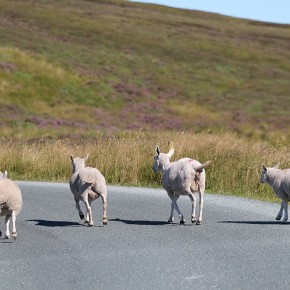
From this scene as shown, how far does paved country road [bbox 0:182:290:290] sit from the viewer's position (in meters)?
11.1

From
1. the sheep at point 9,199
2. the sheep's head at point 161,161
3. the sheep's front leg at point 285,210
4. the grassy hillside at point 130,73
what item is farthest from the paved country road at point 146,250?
the grassy hillside at point 130,73

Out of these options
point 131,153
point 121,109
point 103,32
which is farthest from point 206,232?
point 103,32

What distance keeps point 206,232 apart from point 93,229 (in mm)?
1837

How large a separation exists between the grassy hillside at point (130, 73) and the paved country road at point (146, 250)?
3574 centimetres

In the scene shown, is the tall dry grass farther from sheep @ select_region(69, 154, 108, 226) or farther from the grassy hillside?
the grassy hillside

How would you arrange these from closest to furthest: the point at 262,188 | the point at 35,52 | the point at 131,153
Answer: the point at 262,188, the point at 131,153, the point at 35,52

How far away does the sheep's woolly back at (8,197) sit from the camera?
14.0m

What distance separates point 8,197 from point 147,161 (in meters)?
12.9

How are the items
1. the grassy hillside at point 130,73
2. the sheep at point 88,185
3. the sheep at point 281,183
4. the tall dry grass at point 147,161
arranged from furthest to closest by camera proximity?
the grassy hillside at point 130,73 → the tall dry grass at point 147,161 → the sheep at point 281,183 → the sheep at point 88,185

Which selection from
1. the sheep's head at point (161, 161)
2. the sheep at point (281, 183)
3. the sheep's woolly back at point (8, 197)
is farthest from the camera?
the sheep's head at point (161, 161)

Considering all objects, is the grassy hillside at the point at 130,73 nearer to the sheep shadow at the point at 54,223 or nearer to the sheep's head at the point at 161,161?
the sheep shadow at the point at 54,223

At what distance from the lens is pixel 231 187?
2419cm

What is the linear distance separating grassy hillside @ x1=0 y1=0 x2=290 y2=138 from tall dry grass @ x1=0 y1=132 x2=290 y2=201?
79.5 feet

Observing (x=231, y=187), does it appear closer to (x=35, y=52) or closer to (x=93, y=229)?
(x=93, y=229)
